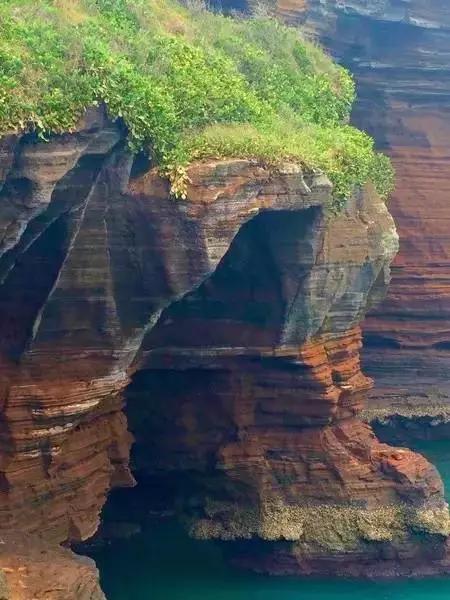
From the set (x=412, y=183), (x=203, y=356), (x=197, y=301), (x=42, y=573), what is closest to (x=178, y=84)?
(x=197, y=301)

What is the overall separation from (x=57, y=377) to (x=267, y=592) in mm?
6236

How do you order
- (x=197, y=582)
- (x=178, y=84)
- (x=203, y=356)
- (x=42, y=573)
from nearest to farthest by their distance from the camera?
(x=42, y=573)
(x=178, y=84)
(x=197, y=582)
(x=203, y=356)

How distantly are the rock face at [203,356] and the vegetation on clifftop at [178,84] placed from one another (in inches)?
15.9

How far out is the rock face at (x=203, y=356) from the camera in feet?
51.1

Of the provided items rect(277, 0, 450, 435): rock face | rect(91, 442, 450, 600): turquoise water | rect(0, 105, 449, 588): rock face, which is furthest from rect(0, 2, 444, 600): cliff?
rect(277, 0, 450, 435): rock face

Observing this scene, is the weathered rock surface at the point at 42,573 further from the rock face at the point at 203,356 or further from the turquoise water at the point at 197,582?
the turquoise water at the point at 197,582

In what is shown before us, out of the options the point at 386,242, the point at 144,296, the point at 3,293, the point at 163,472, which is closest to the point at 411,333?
the point at 386,242

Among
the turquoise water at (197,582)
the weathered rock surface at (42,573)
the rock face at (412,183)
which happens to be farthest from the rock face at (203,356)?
the rock face at (412,183)

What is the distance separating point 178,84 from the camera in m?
16.5

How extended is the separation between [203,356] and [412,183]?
12.1 metres

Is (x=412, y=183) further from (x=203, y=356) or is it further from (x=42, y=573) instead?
(x=42, y=573)

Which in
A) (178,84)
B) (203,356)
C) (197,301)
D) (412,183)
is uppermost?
(412,183)

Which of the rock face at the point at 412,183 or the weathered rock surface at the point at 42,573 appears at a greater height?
the rock face at the point at 412,183

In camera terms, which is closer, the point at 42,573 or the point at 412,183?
the point at 42,573
